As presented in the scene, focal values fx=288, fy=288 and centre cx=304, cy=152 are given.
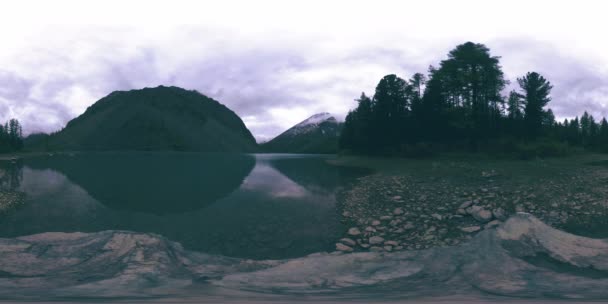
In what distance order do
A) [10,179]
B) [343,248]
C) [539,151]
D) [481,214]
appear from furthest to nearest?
[539,151] < [10,179] < [481,214] < [343,248]

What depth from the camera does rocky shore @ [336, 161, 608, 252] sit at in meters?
10.3

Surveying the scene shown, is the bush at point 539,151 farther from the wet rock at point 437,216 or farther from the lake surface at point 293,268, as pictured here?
the lake surface at point 293,268

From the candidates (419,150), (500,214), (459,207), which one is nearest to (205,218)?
(459,207)

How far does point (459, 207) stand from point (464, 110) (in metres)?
37.2

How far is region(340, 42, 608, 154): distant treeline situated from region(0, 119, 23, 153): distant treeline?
150 meters

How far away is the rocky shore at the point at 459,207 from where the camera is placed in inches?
405

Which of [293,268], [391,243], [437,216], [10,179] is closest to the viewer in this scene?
[293,268]

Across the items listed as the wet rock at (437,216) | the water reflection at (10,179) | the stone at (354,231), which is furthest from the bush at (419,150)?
the water reflection at (10,179)

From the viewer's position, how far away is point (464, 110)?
4419cm

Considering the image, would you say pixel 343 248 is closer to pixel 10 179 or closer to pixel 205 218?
pixel 205 218

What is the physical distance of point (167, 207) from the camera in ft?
52.4

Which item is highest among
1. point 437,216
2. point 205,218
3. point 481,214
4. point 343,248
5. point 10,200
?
point 10,200

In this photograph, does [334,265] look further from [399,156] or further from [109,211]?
[399,156]

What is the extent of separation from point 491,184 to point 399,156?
106 ft
